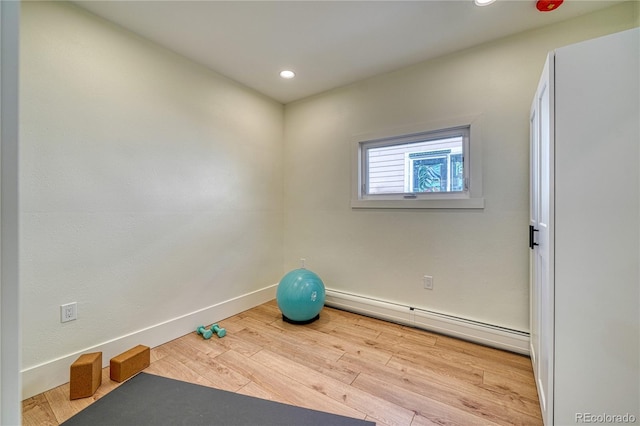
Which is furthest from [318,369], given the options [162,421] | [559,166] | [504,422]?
[559,166]

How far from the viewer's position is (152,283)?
2.06 m

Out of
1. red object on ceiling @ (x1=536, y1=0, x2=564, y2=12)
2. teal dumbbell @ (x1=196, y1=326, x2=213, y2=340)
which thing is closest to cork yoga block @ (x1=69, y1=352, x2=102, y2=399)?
teal dumbbell @ (x1=196, y1=326, x2=213, y2=340)

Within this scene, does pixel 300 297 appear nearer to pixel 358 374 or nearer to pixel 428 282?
pixel 358 374

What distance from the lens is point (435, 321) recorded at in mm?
2250

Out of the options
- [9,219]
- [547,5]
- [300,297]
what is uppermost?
[547,5]

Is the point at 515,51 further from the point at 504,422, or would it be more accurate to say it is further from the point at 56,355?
the point at 56,355

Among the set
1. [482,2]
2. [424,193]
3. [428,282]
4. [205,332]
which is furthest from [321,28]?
[205,332]

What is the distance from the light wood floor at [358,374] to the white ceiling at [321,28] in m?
2.37

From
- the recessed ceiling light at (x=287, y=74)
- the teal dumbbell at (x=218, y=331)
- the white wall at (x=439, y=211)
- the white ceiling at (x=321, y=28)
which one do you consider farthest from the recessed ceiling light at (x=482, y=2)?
the teal dumbbell at (x=218, y=331)

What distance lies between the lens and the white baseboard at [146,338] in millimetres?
1530

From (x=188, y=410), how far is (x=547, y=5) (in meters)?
3.18

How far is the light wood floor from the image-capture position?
140cm

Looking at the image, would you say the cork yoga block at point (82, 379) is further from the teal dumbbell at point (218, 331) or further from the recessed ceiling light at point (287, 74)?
the recessed ceiling light at point (287, 74)

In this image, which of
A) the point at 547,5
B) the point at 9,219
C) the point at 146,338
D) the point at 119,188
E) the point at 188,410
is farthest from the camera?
the point at 146,338
